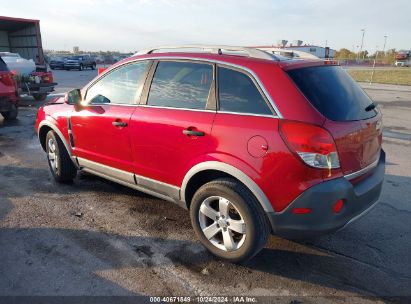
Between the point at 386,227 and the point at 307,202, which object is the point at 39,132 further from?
the point at 386,227

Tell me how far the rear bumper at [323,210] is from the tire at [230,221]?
145mm

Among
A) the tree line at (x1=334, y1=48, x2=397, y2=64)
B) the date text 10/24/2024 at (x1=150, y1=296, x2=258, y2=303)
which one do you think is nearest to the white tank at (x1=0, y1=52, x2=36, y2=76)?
the date text 10/24/2024 at (x1=150, y1=296, x2=258, y2=303)

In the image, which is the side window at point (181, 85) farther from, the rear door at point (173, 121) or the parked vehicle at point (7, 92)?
the parked vehicle at point (7, 92)

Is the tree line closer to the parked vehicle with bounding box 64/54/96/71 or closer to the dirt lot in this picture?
the parked vehicle with bounding box 64/54/96/71

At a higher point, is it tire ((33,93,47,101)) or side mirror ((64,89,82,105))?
side mirror ((64,89,82,105))

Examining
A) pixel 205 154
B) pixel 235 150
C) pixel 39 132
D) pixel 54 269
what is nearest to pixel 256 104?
pixel 235 150

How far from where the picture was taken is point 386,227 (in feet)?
12.4

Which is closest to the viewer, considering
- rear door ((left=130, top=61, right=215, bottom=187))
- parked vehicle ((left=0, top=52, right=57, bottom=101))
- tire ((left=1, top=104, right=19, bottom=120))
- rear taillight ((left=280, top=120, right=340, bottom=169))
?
rear taillight ((left=280, top=120, right=340, bottom=169))

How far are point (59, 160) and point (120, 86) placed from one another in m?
1.57

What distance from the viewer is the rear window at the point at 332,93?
2.80 m

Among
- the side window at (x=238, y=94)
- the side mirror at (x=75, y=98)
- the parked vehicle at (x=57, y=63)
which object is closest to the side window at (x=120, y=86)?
the side mirror at (x=75, y=98)

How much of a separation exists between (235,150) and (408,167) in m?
4.11

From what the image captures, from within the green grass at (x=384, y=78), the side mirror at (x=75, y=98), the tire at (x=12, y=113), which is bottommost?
the green grass at (x=384, y=78)

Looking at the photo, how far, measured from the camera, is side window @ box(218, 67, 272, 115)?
2.88 m
